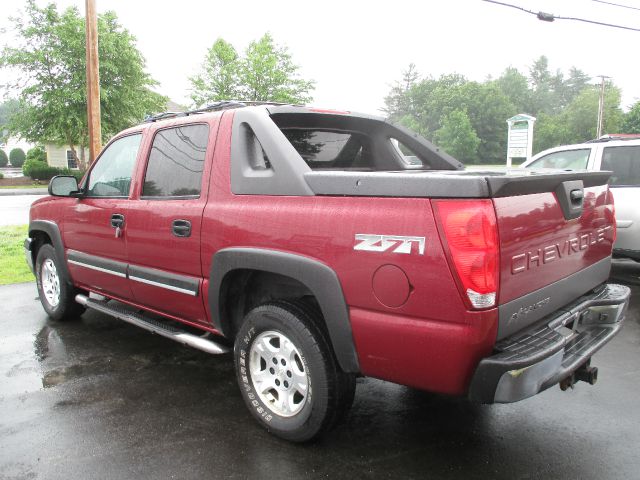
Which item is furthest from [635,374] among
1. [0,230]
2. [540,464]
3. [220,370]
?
[0,230]

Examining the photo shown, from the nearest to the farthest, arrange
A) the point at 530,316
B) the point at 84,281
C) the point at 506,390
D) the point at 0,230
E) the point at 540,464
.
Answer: the point at 506,390 → the point at 530,316 → the point at 540,464 → the point at 84,281 → the point at 0,230

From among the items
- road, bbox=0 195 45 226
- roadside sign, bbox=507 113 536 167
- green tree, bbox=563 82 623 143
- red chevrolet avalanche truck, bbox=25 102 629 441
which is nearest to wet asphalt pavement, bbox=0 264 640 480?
red chevrolet avalanche truck, bbox=25 102 629 441

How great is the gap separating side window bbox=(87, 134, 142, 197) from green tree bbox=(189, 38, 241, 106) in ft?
104

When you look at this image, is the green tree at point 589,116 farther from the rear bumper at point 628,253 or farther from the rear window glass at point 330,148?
the rear window glass at point 330,148

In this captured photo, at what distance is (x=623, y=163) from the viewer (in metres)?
6.64

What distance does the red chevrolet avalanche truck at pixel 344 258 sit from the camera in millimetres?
2227

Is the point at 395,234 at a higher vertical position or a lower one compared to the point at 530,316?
higher

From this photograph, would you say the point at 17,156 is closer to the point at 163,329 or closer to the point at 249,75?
the point at 249,75

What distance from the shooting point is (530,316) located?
2488mm

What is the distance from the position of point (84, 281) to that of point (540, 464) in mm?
3857

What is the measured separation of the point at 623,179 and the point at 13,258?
9.53 metres

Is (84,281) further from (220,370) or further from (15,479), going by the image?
(15,479)

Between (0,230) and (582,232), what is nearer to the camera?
(582,232)

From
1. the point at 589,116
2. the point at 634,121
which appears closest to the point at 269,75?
the point at 634,121
